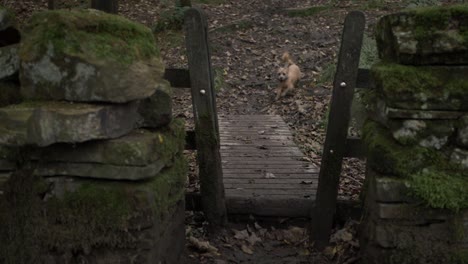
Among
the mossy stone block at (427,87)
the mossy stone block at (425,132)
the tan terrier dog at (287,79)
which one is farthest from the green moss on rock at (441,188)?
the tan terrier dog at (287,79)

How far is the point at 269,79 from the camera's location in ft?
38.0

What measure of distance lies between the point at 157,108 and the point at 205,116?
1.18 meters

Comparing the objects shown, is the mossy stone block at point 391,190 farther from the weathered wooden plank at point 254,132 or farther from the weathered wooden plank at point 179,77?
the weathered wooden plank at point 254,132

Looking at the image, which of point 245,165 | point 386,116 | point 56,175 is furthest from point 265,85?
point 56,175

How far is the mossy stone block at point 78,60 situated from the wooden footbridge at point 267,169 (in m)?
1.52

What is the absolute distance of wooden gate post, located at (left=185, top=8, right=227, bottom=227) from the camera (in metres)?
4.40

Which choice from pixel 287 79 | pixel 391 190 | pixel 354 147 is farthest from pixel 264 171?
pixel 287 79

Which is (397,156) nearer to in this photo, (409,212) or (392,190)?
(392,190)

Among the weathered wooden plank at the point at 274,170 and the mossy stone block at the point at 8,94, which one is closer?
the mossy stone block at the point at 8,94

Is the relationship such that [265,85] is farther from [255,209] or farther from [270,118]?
[255,209]

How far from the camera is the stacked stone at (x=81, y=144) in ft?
9.18

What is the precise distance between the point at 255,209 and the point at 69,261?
2.34 meters

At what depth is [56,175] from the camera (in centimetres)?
298

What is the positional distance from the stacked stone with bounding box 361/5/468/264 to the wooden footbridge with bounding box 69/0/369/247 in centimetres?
64
